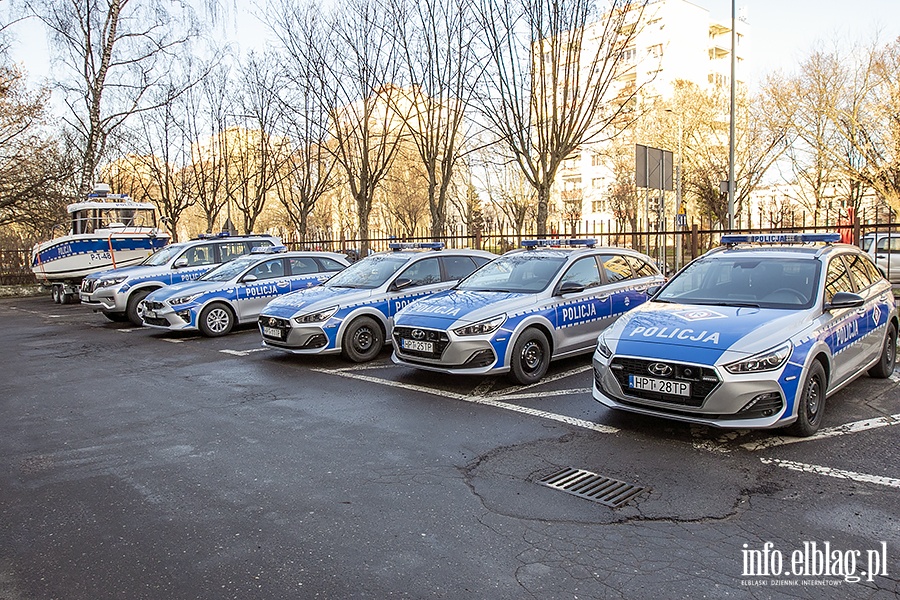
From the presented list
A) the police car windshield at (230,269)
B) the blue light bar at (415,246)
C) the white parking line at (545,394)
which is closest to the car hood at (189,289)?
the police car windshield at (230,269)

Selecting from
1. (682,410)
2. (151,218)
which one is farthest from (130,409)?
(151,218)

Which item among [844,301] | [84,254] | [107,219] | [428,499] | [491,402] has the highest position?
[107,219]

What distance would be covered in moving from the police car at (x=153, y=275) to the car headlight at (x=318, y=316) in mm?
6399

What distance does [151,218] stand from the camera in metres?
22.3

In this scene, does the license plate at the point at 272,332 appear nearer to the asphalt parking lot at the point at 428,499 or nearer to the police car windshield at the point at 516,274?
the asphalt parking lot at the point at 428,499

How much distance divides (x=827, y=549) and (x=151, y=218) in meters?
22.7

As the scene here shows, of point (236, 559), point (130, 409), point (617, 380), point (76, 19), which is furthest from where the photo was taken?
point (76, 19)

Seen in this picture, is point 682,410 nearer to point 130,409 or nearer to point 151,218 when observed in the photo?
point 130,409

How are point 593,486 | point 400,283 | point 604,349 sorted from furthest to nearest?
1. point 400,283
2. point 604,349
3. point 593,486

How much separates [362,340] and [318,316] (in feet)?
2.42

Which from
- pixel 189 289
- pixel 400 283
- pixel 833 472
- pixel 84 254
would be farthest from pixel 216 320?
pixel 833 472

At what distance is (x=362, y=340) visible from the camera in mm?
9594

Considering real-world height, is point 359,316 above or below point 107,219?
below

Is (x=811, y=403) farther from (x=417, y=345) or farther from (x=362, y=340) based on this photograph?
(x=362, y=340)
